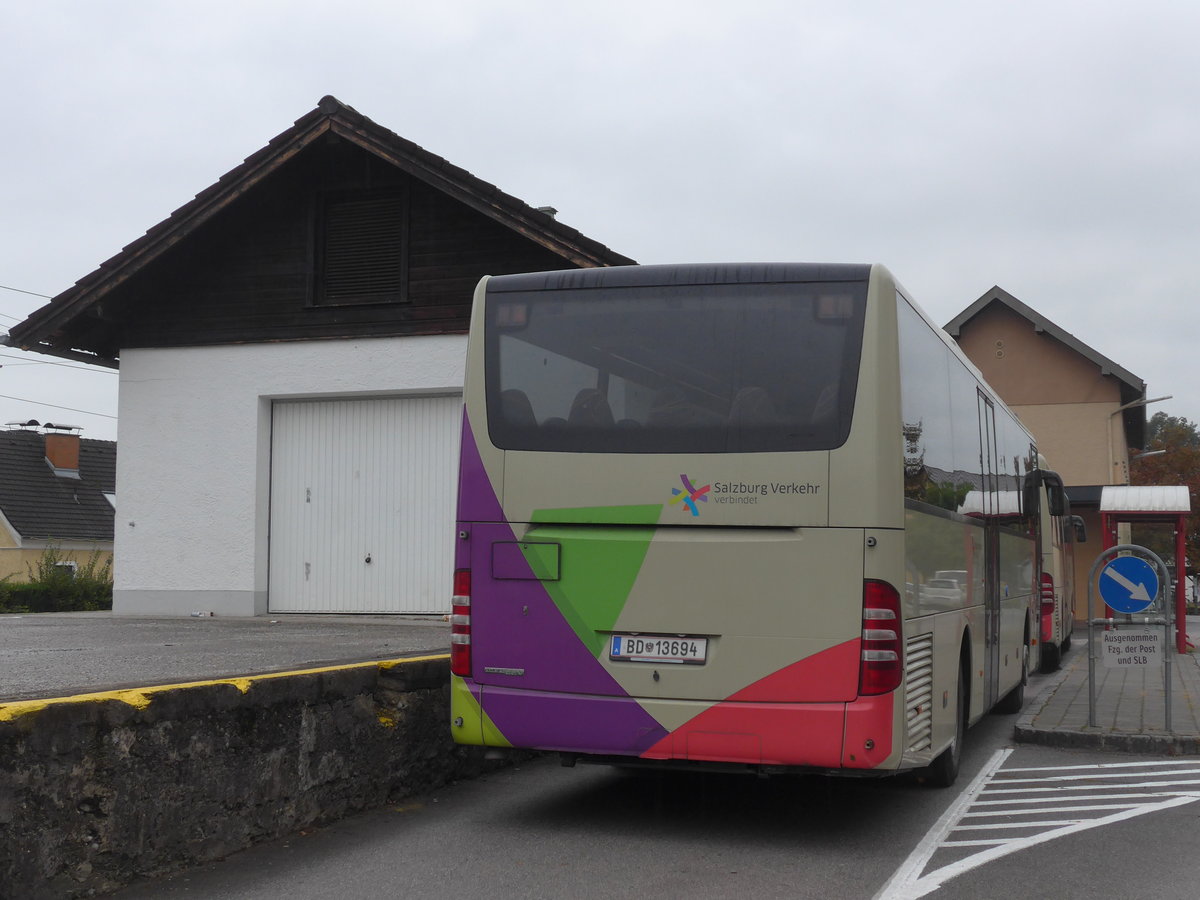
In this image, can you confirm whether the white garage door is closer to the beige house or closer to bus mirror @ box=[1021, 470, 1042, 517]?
bus mirror @ box=[1021, 470, 1042, 517]

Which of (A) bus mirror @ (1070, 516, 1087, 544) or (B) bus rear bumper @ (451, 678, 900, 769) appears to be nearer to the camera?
Result: (B) bus rear bumper @ (451, 678, 900, 769)

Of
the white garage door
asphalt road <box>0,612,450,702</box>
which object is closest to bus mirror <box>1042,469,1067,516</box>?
the white garage door

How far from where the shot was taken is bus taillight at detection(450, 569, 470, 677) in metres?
7.59

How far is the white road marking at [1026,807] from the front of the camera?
258 inches

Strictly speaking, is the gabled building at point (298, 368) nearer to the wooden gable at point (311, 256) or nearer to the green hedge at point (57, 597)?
the wooden gable at point (311, 256)

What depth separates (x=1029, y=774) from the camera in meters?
9.69

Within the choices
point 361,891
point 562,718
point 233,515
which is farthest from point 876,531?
point 233,515

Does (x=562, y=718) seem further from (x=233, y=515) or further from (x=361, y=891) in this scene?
(x=233, y=515)

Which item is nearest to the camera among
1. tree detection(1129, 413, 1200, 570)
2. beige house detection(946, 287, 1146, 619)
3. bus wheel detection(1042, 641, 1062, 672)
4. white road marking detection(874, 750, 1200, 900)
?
white road marking detection(874, 750, 1200, 900)

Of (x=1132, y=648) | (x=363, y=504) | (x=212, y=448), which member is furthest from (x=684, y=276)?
(x=212, y=448)

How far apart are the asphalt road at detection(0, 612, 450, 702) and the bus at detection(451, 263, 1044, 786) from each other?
1610 mm

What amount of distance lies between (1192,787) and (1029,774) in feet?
3.47

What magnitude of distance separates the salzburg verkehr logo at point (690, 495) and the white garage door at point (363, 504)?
954 cm

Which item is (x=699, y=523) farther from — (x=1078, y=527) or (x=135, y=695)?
(x=1078, y=527)
